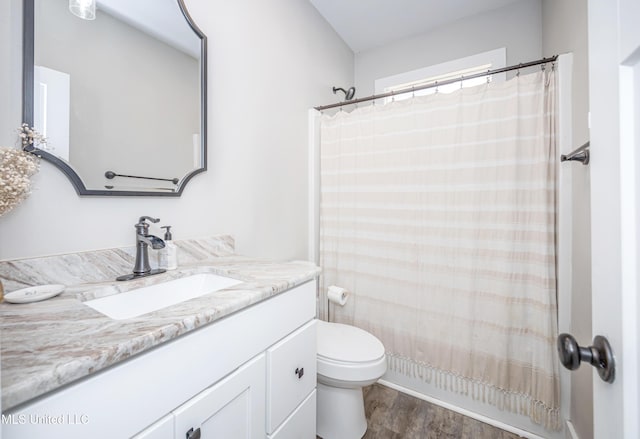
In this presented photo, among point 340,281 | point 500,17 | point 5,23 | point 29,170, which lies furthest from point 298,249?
point 500,17

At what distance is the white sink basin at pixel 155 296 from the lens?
0.86 meters

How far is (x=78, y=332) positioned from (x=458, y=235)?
168 centimetres

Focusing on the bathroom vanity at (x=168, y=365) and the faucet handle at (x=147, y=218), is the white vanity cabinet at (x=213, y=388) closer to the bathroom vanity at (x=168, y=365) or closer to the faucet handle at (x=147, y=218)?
the bathroom vanity at (x=168, y=365)

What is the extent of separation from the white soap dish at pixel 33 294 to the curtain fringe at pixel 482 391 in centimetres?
177

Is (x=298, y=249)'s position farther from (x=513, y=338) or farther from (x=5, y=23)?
(x=5, y=23)

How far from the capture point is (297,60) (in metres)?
1.94

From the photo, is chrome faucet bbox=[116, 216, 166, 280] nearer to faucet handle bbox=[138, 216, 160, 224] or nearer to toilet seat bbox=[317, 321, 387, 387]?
faucet handle bbox=[138, 216, 160, 224]

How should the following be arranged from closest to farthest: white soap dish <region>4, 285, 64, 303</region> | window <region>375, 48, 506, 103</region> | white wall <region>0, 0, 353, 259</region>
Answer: white soap dish <region>4, 285, 64, 303</region>
white wall <region>0, 0, 353, 259</region>
window <region>375, 48, 506, 103</region>

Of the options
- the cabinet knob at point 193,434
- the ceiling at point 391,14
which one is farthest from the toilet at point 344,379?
the ceiling at point 391,14

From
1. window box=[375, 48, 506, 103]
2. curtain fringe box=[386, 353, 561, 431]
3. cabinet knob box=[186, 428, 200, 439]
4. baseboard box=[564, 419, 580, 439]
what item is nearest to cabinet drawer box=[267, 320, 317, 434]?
cabinet knob box=[186, 428, 200, 439]

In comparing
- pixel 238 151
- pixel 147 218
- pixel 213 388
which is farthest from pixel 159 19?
Answer: pixel 213 388

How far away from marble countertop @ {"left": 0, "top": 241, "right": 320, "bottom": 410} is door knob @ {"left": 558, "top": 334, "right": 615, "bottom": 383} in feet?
2.38

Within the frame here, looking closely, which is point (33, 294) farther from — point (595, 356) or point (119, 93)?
point (595, 356)

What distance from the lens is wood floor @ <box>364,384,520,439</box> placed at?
1468 mm
